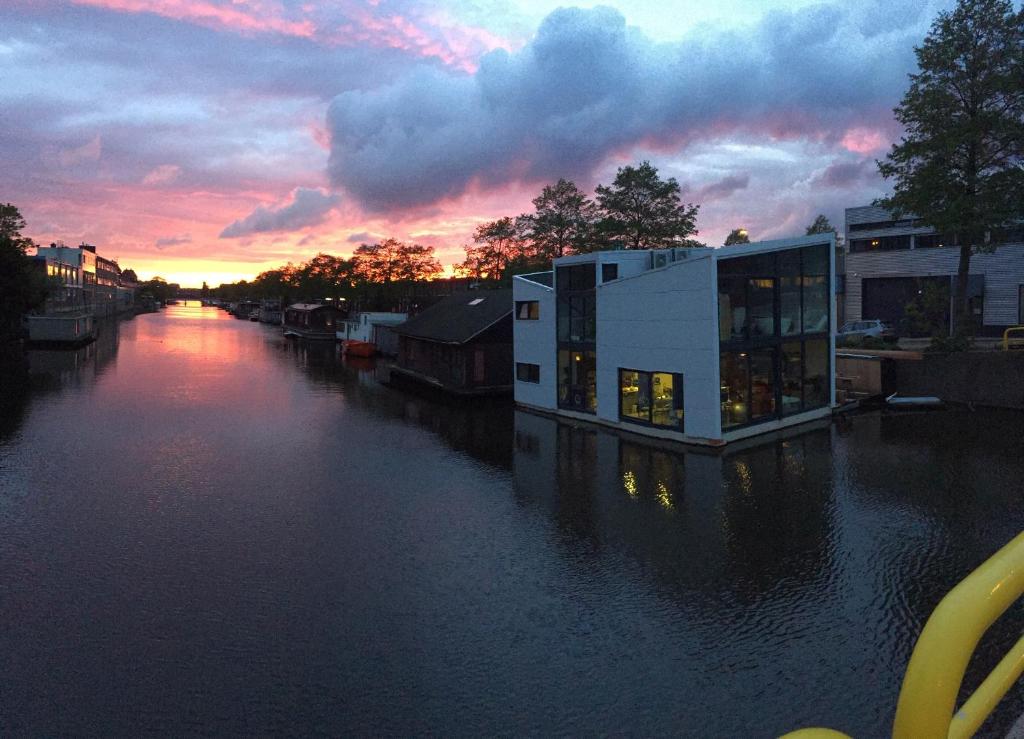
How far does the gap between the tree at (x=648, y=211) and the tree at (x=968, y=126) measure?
20.3m

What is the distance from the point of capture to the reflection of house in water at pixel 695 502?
15.1 meters

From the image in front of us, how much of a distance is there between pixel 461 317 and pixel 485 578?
1332 inches

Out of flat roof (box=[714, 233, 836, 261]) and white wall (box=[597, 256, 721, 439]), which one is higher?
flat roof (box=[714, 233, 836, 261])

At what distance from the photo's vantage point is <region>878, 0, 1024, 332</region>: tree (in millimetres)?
35562

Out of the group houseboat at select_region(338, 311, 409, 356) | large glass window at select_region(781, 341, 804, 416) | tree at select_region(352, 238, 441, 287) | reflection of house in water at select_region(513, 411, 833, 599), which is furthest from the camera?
tree at select_region(352, 238, 441, 287)

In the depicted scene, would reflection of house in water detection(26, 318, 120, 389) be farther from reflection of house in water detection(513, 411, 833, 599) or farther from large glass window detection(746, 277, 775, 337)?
large glass window detection(746, 277, 775, 337)

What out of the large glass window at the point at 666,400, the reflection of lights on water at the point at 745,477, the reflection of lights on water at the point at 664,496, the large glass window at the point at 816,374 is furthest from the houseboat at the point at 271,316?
the reflection of lights on water at the point at 664,496

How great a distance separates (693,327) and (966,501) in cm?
1106

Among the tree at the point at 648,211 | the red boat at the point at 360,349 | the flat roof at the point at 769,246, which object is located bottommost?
the red boat at the point at 360,349

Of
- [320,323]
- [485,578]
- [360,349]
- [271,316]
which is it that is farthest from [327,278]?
[485,578]

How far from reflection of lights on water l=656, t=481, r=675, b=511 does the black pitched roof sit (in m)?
21.9

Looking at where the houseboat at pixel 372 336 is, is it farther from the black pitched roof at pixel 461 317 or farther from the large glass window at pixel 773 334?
the large glass window at pixel 773 334

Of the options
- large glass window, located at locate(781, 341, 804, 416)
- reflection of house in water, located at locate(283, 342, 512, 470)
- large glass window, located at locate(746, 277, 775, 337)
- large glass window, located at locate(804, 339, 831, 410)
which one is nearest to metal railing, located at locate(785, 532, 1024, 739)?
reflection of house in water, located at locate(283, 342, 512, 470)

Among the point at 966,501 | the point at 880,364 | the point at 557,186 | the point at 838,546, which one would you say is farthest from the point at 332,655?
the point at 557,186
